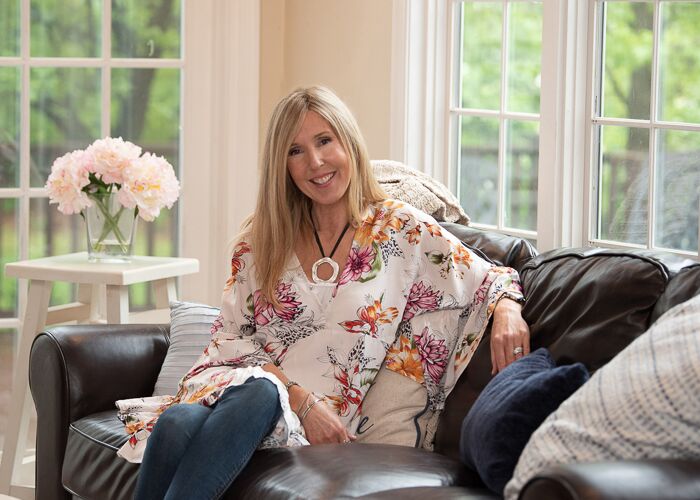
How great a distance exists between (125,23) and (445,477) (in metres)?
2.61

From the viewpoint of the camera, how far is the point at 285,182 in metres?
2.99

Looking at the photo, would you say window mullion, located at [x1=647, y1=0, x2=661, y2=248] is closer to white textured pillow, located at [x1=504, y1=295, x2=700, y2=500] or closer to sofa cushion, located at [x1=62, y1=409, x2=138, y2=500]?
white textured pillow, located at [x1=504, y1=295, x2=700, y2=500]

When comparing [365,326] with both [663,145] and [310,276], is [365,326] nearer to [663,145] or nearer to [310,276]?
[310,276]

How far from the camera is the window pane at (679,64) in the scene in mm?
3111

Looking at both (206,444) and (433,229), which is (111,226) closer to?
(433,229)

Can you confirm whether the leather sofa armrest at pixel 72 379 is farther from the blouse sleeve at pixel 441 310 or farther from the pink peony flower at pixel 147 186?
the blouse sleeve at pixel 441 310

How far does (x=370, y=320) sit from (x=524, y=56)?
1.27 meters

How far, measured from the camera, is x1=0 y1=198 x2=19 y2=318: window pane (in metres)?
4.27

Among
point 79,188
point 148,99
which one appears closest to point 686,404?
point 79,188

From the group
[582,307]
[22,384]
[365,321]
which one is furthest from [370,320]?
[22,384]

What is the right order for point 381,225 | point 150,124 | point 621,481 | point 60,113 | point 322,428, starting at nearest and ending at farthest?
point 621,481 < point 322,428 < point 381,225 < point 60,113 < point 150,124

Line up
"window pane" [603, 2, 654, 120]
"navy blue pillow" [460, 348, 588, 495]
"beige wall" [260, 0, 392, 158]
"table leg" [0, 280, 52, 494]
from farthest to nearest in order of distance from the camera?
"beige wall" [260, 0, 392, 158] → "table leg" [0, 280, 52, 494] → "window pane" [603, 2, 654, 120] → "navy blue pillow" [460, 348, 588, 495]

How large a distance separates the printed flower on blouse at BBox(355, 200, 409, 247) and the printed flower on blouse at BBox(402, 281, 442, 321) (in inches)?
6.0

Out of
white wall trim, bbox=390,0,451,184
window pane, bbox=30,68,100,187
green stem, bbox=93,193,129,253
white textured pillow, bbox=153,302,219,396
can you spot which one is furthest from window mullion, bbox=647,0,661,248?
window pane, bbox=30,68,100,187
